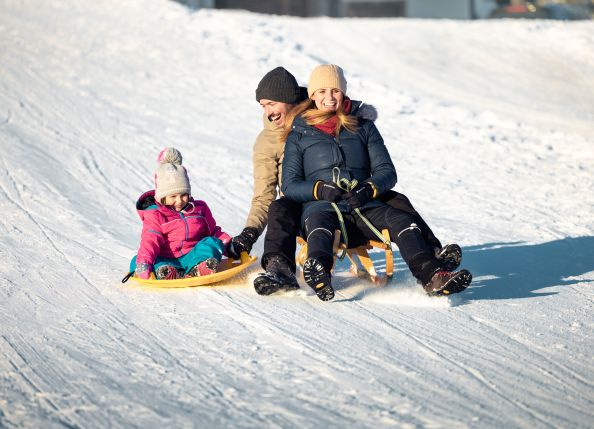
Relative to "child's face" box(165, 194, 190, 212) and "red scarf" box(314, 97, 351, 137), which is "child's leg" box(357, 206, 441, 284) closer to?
"red scarf" box(314, 97, 351, 137)

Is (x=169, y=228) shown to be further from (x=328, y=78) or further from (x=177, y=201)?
(x=328, y=78)

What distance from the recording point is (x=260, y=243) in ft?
20.8

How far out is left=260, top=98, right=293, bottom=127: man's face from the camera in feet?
17.7

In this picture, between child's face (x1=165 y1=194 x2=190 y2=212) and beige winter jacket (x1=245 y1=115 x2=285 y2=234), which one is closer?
child's face (x1=165 y1=194 x2=190 y2=212)

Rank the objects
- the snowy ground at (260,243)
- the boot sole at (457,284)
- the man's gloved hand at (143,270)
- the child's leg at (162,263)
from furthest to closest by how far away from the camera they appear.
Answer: the child's leg at (162,263)
the man's gloved hand at (143,270)
the boot sole at (457,284)
the snowy ground at (260,243)

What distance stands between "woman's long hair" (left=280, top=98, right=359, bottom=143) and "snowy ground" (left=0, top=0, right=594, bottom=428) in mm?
926

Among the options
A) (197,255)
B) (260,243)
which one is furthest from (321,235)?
(260,243)

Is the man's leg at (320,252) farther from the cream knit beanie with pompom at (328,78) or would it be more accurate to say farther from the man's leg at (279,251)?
the cream knit beanie with pompom at (328,78)

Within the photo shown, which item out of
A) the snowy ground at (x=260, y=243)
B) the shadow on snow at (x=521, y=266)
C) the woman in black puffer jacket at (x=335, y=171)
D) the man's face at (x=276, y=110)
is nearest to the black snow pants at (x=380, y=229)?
the woman in black puffer jacket at (x=335, y=171)

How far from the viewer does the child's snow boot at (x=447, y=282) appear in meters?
4.34

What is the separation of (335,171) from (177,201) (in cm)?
94

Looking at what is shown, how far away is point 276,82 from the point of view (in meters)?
5.36

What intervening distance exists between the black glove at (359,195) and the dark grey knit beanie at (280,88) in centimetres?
83

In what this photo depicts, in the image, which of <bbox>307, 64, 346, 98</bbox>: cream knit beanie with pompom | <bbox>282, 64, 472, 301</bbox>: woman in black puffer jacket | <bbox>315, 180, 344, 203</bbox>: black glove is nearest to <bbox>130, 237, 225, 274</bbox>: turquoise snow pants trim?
<bbox>282, 64, 472, 301</bbox>: woman in black puffer jacket
